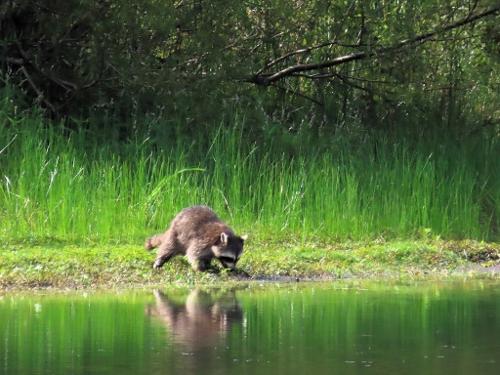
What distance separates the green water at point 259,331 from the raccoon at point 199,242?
705mm

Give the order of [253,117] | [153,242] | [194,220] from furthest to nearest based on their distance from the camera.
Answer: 1. [253,117]
2. [153,242]
3. [194,220]

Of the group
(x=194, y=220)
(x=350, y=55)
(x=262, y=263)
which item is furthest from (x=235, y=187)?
(x=350, y=55)

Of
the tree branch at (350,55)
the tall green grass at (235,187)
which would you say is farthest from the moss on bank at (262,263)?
the tree branch at (350,55)

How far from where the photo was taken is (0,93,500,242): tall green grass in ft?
45.9

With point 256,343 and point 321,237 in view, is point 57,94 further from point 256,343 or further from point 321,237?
point 256,343

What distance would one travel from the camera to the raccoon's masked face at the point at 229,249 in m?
11.9

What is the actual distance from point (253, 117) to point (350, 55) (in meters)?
1.79

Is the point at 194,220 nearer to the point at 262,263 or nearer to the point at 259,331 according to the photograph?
the point at 262,263

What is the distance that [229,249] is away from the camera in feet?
39.1

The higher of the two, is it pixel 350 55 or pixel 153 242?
pixel 350 55

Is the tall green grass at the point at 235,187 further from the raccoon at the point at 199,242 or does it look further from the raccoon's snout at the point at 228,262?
the raccoon's snout at the point at 228,262

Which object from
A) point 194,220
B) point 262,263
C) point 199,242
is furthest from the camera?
point 194,220

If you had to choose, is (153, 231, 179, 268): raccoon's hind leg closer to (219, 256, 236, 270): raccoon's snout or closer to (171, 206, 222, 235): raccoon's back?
(171, 206, 222, 235): raccoon's back

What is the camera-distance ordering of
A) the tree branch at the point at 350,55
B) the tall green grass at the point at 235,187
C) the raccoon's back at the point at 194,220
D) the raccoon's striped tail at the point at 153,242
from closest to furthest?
the raccoon's back at the point at 194,220
the raccoon's striped tail at the point at 153,242
the tall green grass at the point at 235,187
the tree branch at the point at 350,55
